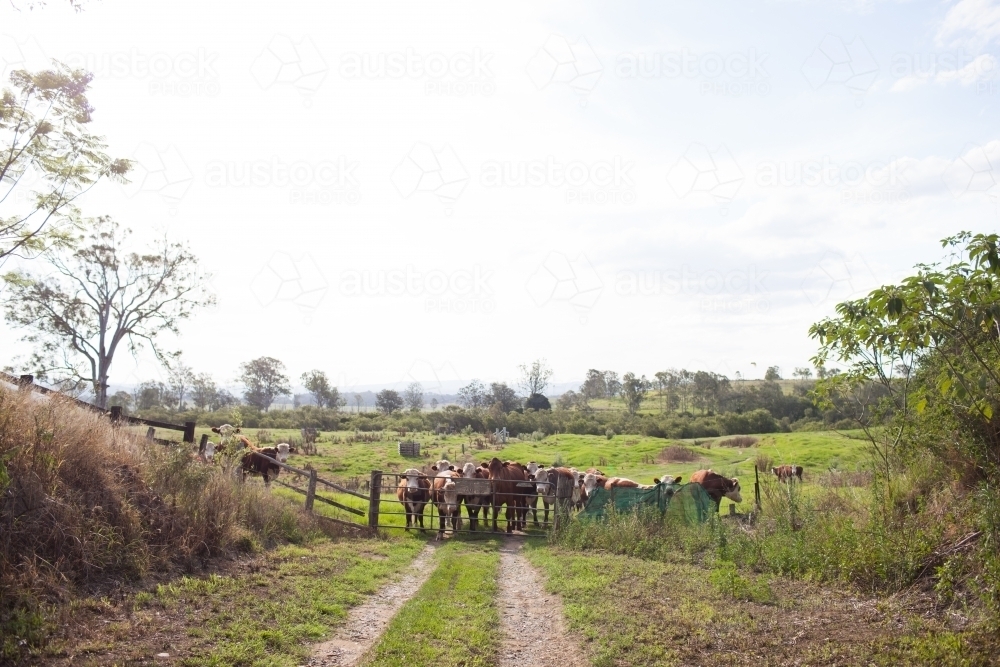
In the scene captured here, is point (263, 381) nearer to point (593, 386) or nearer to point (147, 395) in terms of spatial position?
point (147, 395)

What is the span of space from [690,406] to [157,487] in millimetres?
84711

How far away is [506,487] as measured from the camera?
18.3 m

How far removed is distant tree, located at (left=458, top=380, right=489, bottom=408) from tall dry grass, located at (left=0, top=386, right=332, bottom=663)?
290ft

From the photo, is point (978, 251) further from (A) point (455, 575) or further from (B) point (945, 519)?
(A) point (455, 575)

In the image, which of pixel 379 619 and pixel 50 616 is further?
pixel 379 619

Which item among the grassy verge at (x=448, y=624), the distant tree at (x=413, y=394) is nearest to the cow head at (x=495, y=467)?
the grassy verge at (x=448, y=624)

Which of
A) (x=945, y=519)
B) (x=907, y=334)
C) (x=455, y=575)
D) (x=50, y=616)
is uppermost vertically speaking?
(x=907, y=334)

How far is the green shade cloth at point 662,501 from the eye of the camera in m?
13.9

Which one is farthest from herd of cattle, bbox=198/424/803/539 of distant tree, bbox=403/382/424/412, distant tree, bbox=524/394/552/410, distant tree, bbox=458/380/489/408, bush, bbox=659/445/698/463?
distant tree, bbox=403/382/424/412

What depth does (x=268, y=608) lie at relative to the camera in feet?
25.8

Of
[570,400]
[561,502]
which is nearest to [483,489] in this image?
[561,502]

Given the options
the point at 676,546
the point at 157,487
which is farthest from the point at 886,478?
the point at 157,487

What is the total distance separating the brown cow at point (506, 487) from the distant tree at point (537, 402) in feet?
220

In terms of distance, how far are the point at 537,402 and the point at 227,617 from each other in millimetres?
81937
